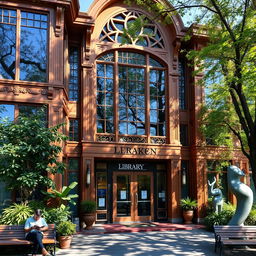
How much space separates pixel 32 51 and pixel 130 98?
560 cm

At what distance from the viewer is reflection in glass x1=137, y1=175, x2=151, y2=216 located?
16531 millimetres

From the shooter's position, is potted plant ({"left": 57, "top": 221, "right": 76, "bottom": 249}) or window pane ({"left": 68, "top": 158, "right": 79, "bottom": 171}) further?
window pane ({"left": 68, "top": 158, "right": 79, "bottom": 171})

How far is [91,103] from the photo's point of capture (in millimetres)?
15859

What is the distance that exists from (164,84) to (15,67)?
8029 millimetres

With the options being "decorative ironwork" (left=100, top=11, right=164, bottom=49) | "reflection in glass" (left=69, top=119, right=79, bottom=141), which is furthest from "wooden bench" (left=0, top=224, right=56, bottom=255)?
"decorative ironwork" (left=100, top=11, right=164, bottom=49)

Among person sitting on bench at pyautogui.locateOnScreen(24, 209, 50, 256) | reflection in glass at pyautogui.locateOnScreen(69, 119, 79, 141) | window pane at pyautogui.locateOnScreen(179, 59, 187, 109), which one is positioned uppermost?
window pane at pyautogui.locateOnScreen(179, 59, 187, 109)

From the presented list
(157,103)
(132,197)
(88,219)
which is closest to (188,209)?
(132,197)

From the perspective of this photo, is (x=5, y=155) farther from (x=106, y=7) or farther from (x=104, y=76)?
(x=106, y=7)

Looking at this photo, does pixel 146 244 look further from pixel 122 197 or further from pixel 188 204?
pixel 188 204

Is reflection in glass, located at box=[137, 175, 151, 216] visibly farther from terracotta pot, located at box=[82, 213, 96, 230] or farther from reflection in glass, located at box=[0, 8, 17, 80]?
reflection in glass, located at box=[0, 8, 17, 80]

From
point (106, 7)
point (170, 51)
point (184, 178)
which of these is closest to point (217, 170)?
point (184, 178)

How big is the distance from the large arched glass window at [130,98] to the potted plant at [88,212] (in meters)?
3.28

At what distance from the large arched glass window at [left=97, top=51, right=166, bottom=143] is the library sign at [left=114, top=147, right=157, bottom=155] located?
47cm

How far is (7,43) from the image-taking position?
1295 centimetres
